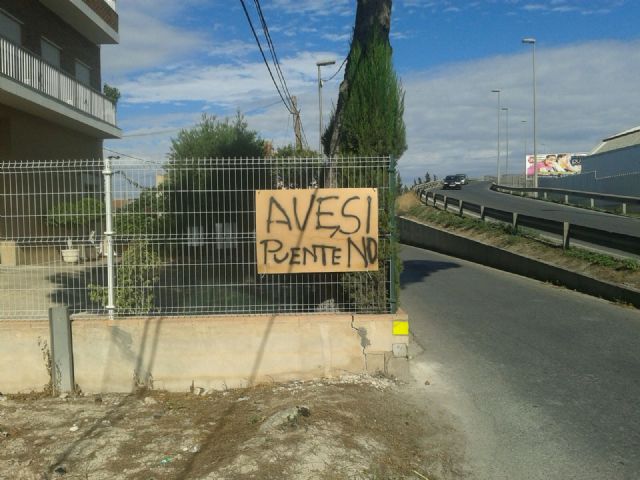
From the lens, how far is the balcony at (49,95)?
14792mm

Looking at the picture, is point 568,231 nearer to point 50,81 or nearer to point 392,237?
point 392,237

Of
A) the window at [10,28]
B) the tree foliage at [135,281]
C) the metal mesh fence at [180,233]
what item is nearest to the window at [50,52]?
the window at [10,28]

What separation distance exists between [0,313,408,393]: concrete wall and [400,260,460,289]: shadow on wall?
670cm

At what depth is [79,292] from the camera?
7434 millimetres

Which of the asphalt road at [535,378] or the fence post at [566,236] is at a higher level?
the fence post at [566,236]

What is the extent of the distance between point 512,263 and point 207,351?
11.1 meters

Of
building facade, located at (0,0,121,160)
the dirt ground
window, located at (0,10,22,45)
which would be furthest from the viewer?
window, located at (0,10,22,45)

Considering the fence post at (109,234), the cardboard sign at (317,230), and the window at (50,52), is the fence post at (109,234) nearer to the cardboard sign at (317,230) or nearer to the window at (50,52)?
the cardboard sign at (317,230)

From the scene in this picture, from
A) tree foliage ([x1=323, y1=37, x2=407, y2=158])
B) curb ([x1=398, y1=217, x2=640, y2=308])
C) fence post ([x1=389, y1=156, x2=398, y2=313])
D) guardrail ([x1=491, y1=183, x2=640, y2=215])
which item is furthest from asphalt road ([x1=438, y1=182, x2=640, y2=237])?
fence post ([x1=389, y1=156, x2=398, y2=313])

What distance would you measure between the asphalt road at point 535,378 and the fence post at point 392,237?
89cm

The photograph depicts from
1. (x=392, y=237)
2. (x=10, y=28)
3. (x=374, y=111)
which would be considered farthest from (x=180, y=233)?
(x=10, y=28)

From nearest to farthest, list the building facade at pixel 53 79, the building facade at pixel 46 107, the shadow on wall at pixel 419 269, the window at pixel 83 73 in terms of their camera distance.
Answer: the building facade at pixel 46 107, the shadow on wall at pixel 419 269, the building facade at pixel 53 79, the window at pixel 83 73

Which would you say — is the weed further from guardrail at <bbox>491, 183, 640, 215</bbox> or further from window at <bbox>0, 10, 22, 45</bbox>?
window at <bbox>0, 10, 22, 45</bbox>

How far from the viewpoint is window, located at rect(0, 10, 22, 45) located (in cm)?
1588
